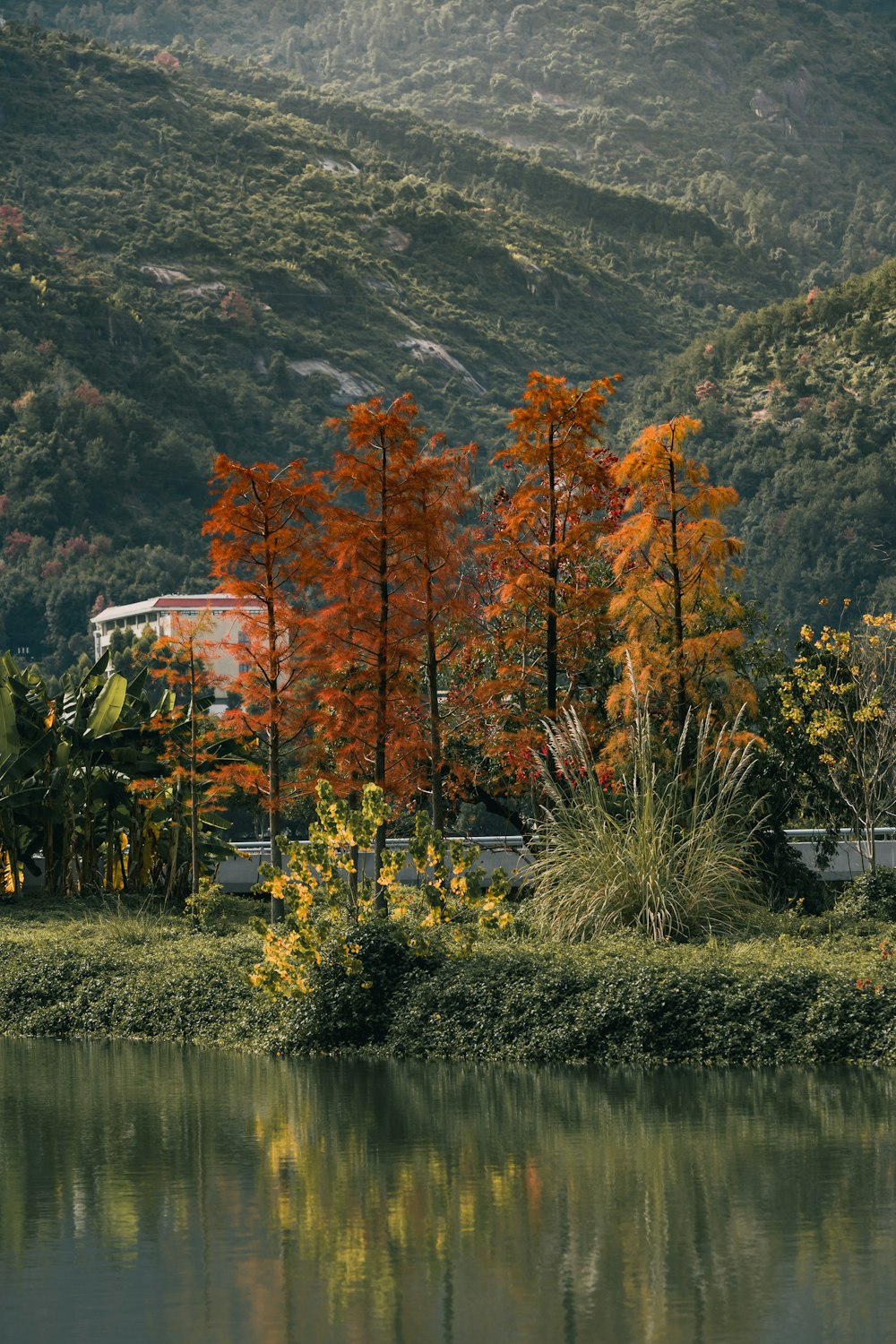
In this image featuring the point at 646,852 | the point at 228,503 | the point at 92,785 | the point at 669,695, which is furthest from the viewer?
the point at 92,785

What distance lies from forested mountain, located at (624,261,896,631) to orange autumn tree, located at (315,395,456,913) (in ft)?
203

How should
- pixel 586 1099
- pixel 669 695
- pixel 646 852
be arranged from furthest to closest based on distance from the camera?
pixel 669 695, pixel 646 852, pixel 586 1099

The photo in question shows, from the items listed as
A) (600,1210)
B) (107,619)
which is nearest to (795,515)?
(107,619)

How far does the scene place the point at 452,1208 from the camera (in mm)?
10195

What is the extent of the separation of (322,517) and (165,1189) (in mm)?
11064

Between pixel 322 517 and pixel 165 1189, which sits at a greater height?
pixel 322 517

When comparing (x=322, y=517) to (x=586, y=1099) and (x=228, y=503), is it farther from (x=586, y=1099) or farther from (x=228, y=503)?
(x=586, y=1099)

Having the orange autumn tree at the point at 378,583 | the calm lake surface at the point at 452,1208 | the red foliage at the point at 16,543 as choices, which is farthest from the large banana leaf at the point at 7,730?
the red foliage at the point at 16,543

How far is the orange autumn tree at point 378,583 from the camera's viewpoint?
2050 centimetres

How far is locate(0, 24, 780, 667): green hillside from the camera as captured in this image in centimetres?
10562

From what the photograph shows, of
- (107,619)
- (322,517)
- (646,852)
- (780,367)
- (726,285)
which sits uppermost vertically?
(726,285)

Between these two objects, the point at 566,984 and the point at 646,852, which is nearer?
the point at 566,984

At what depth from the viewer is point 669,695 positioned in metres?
22.2

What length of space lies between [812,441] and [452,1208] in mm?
84219
